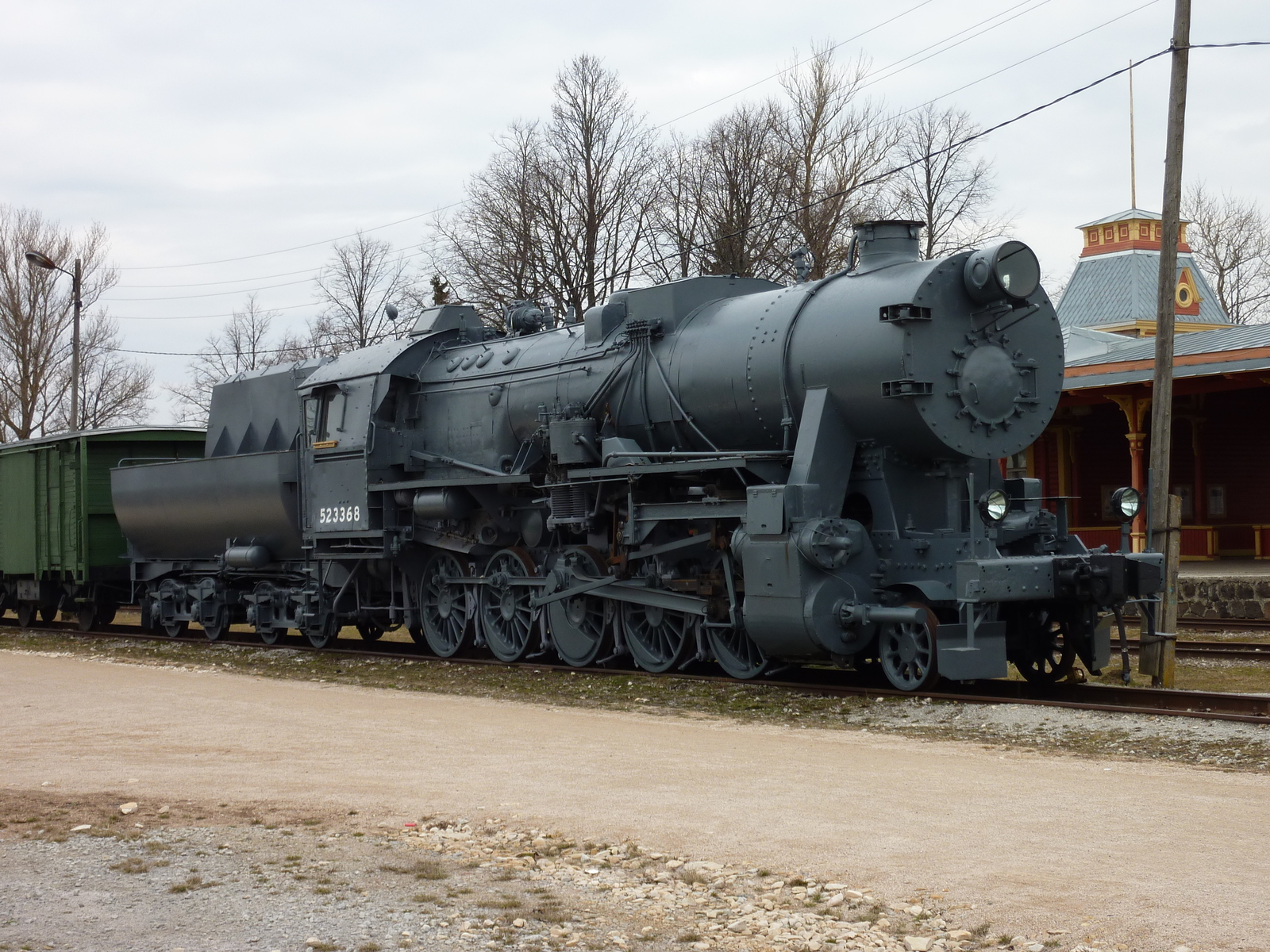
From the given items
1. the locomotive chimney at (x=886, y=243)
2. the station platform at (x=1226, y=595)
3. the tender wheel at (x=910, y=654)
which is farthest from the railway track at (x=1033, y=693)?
the station platform at (x=1226, y=595)

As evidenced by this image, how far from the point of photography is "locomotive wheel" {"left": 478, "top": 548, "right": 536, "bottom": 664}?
16.2 m

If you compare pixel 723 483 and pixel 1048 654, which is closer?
pixel 1048 654

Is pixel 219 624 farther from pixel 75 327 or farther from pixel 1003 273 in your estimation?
pixel 75 327

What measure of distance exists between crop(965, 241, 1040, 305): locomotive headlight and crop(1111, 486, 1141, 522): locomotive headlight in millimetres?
2203

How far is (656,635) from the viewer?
14938 mm

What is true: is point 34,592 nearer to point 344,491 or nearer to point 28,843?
point 344,491

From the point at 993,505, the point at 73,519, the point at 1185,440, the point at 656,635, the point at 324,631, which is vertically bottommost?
the point at 324,631

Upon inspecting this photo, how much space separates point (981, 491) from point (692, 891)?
7.97 m

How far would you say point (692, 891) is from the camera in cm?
591

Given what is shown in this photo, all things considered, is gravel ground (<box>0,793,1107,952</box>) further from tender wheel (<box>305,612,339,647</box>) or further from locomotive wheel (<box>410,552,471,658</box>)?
tender wheel (<box>305,612,339,647</box>)

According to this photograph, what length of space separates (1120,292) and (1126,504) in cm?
3318

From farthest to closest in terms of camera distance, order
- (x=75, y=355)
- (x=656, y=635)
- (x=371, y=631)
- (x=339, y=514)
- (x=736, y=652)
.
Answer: (x=75, y=355), (x=371, y=631), (x=339, y=514), (x=656, y=635), (x=736, y=652)

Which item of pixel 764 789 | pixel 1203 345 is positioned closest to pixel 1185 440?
pixel 1203 345

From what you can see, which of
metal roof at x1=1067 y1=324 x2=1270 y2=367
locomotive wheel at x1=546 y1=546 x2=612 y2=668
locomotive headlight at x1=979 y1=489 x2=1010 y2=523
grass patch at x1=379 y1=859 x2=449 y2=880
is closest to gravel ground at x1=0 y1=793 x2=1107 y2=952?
grass patch at x1=379 y1=859 x2=449 y2=880
